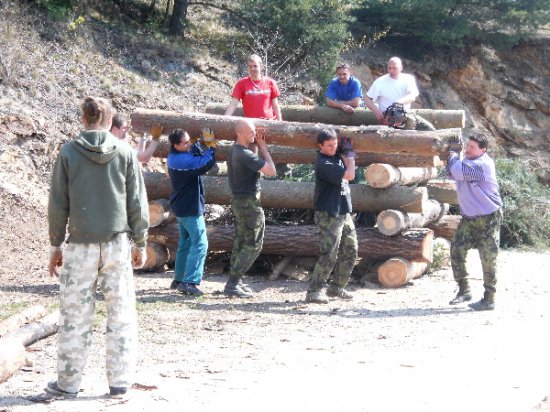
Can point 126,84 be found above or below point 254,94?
above

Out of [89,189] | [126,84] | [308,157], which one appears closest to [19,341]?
[89,189]

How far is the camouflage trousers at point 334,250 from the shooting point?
1068 cm

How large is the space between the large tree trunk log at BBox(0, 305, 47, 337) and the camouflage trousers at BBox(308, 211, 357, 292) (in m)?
3.36

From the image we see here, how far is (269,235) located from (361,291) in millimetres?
1582

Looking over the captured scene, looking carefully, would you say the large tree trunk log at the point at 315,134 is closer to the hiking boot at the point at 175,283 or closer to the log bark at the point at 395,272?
the log bark at the point at 395,272

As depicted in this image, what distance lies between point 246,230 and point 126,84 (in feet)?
29.1

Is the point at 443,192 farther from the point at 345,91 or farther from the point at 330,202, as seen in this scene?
the point at 330,202

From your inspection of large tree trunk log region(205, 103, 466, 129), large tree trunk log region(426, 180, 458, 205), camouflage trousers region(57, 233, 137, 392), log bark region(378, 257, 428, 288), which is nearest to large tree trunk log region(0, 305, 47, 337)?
→ camouflage trousers region(57, 233, 137, 392)

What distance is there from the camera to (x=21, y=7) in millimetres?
18547

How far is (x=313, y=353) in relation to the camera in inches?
322

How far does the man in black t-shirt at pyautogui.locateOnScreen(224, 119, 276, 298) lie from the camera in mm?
10500

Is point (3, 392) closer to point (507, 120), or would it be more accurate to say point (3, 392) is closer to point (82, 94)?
point (82, 94)

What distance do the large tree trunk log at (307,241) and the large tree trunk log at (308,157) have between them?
962 mm

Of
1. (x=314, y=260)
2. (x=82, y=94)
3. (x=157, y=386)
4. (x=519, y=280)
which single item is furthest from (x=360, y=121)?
(x=157, y=386)
